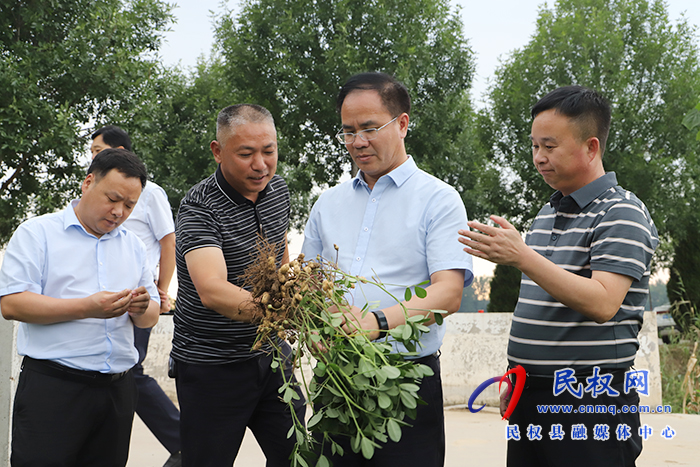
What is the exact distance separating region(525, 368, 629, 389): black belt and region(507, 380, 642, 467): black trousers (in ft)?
0.04

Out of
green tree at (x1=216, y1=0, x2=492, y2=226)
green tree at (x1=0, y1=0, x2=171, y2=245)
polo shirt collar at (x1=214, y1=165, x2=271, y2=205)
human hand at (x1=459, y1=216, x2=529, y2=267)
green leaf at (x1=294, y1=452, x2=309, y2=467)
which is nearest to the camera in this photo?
green leaf at (x1=294, y1=452, x2=309, y2=467)

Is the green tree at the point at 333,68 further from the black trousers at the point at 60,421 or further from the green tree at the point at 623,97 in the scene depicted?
the black trousers at the point at 60,421

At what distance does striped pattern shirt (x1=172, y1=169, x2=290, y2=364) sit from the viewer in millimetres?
2545

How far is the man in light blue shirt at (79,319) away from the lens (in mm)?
2557

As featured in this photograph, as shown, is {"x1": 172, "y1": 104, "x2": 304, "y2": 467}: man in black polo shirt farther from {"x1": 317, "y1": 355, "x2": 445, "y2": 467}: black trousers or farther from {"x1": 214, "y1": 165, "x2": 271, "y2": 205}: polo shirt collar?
{"x1": 317, "y1": 355, "x2": 445, "y2": 467}: black trousers

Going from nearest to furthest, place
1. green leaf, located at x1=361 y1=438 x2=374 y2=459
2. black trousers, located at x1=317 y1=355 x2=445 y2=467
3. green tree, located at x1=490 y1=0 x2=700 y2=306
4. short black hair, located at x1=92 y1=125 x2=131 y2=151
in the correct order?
green leaf, located at x1=361 y1=438 x2=374 y2=459 < black trousers, located at x1=317 y1=355 x2=445 y2=467 < short black hair, located at x1=92 y1=125 x2=131 y2=151 < green tree, located at x1=490 y1=0 x2=700 y2=306

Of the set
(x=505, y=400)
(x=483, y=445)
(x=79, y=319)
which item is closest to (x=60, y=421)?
(x=79, y=319)

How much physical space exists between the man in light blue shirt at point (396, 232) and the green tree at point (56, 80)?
10821mm

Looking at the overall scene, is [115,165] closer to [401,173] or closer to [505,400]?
[401,173]

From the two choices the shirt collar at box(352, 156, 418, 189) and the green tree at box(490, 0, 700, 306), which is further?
the green tree at box(490, 0, 700, 306)

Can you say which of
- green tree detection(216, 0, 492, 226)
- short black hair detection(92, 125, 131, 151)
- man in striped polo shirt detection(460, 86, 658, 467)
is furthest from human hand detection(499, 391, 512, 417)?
green tree detection(216, 0, 492, 226)

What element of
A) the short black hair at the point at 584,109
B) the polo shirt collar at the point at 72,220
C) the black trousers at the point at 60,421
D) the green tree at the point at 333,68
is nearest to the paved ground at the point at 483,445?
the black trousers at the point at 60,421

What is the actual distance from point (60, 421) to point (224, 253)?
994 mm

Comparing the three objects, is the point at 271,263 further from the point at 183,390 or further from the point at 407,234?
the point at 183,390
